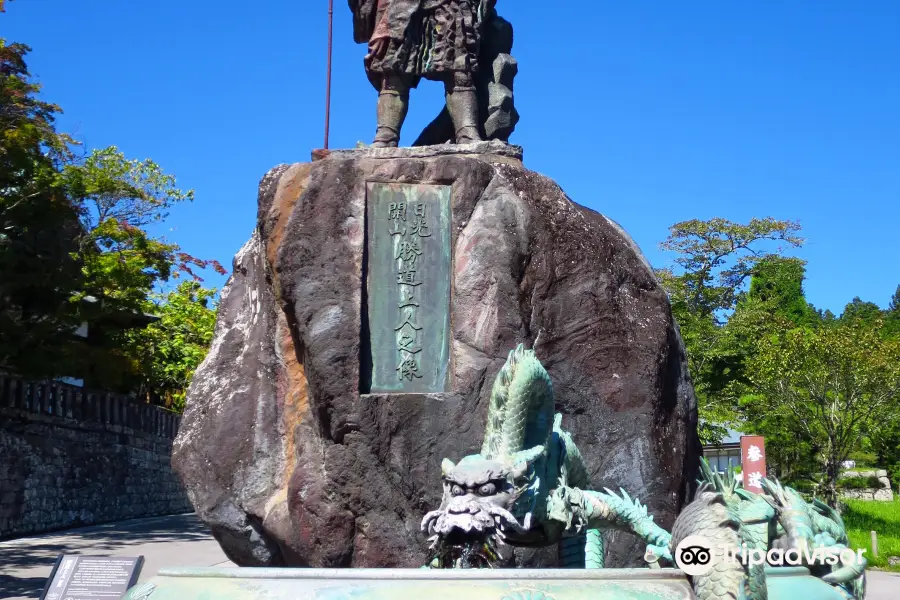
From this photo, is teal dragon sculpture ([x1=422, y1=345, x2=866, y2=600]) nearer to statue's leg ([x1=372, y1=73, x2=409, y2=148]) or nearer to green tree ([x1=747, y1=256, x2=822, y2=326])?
statue's leg ([x1=372, y1=73, x2=409, y2=148])

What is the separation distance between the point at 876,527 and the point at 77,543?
1339cm

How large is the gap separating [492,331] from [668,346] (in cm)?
124

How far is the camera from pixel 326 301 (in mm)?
6266

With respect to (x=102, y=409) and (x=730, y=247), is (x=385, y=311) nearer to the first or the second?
(x=102, y=409)

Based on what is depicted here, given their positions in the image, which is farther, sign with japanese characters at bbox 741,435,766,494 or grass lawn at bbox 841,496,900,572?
grass lawn at bbox 841,496,900,572

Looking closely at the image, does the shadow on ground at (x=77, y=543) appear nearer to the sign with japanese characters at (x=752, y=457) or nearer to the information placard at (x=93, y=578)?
the information placard at (x=93, y=578)

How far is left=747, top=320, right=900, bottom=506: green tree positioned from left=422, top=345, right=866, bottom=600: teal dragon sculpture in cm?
1321

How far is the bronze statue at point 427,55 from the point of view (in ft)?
23.9

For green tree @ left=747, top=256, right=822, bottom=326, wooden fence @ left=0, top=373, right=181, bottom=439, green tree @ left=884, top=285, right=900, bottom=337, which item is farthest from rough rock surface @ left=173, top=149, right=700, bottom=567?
green tree @ left=884, top=285, right=900, bottom=337

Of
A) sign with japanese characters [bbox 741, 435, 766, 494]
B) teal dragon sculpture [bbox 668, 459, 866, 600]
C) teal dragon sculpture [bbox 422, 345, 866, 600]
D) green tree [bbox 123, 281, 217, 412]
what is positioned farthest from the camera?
green tree [bbox 123, 281, 217, 412]

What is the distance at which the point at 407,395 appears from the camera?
240 inches

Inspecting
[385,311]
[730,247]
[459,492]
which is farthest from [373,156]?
[730,247]

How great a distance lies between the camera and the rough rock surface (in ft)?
19.8

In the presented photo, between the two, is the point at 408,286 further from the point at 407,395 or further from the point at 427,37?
the point at 427,37
